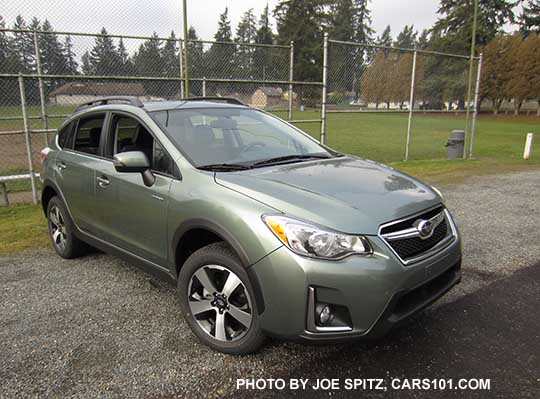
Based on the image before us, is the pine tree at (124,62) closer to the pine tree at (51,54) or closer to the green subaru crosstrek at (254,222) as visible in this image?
the pine tree at (51,54)

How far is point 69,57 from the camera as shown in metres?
8.53

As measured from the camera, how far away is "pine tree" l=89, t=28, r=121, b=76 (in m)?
8.64

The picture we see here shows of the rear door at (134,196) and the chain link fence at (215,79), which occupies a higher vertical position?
the chain link fence at (215,79)

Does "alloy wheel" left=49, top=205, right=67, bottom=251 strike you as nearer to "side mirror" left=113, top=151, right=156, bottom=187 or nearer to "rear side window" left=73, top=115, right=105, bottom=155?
"rear side window" left=73, top=115, right=105, bottom=155

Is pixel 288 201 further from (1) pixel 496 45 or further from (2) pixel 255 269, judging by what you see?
(1) pixel 496 45

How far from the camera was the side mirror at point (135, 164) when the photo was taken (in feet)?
10.0

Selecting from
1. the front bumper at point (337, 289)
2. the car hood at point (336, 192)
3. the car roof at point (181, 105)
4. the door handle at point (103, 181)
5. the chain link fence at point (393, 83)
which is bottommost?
the front bumper at point (337, 289)

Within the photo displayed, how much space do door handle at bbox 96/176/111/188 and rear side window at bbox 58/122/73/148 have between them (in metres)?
0.92

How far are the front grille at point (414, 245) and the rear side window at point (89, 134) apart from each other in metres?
2.87

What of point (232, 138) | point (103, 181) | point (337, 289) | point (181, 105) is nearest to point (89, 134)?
point (103, 181)

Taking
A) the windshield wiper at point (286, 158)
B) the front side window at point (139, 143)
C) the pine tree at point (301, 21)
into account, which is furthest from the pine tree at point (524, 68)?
the front side window at point (139, 143)

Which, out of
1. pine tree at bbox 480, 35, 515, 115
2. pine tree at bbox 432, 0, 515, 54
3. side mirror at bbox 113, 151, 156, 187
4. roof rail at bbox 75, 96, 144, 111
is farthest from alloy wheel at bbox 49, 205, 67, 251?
pine tree at bbox 432, 0, 515, 54

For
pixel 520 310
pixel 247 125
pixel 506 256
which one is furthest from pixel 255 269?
pixel 506 256

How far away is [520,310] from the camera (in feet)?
11.2
